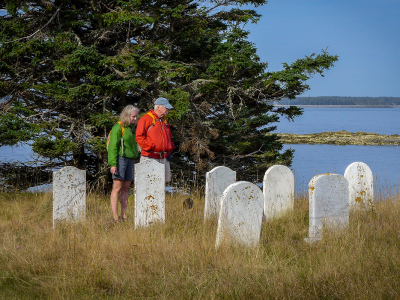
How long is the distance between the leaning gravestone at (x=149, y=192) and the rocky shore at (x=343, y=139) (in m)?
32.4

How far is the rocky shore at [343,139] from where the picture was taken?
39.8m

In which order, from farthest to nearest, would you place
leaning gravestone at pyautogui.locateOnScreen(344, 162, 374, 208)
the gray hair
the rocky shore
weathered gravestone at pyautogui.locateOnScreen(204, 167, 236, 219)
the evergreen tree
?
1. the rocky shore
2. the evergreen tree
3. leaning gravestone at pyautogui.locateOnScreen(344, 162, 374, 208)
4. weathered gravestone at pyautogui.locateOnScreen(204, 167, 236, 219)
5. the gray hair

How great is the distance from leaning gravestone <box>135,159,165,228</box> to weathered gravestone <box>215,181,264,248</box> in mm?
1591

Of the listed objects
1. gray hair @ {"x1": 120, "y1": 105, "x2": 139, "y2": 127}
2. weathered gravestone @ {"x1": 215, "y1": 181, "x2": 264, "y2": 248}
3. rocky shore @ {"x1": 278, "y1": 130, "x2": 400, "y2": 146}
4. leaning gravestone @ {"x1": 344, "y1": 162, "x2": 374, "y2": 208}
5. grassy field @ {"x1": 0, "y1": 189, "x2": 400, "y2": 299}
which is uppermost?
rocky shore @ {"x1": 278, "y1": 130, "x2": 400, "y2": 146}

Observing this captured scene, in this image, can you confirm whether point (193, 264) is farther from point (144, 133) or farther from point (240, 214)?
point (144, 133)

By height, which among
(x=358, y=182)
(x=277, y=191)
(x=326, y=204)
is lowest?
(x=326, y=204)

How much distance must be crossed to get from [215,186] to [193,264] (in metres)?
2.79

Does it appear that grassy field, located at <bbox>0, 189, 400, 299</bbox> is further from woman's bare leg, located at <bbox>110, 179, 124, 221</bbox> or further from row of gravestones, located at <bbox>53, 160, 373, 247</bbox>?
woman's bare leg, located at <bbox>110, 179, 124, 221</bbox>

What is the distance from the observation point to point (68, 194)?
23.7ft

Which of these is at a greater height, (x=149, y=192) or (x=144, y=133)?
(x=144, y=133)

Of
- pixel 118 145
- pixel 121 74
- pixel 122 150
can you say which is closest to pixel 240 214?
pixel 122 150

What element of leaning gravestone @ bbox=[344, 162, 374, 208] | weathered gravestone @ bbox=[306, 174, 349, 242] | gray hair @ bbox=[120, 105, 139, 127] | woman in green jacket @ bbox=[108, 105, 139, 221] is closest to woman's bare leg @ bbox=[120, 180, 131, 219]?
woman in green jacket @ bbox=[108, 105, 139, 221]

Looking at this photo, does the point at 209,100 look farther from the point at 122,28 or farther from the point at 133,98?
the point at 122,28

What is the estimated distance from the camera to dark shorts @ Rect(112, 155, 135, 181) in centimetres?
712
